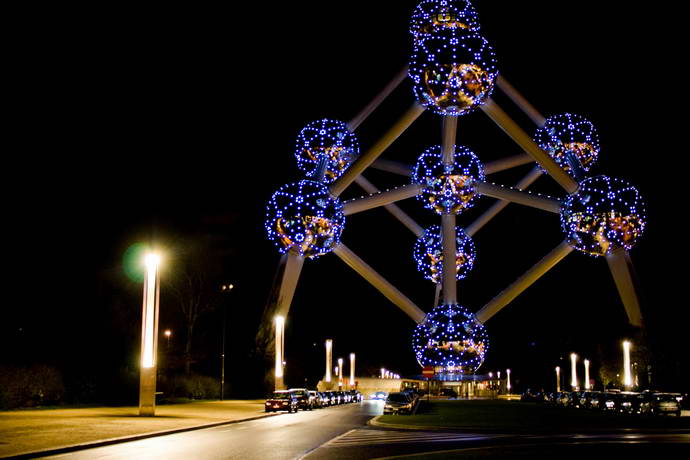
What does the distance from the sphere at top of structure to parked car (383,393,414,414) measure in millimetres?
15882

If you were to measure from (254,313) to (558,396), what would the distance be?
21911mm

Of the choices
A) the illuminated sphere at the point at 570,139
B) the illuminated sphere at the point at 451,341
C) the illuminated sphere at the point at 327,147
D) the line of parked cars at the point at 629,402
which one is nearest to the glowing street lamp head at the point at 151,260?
the illuminated sphere at the point at 451,341

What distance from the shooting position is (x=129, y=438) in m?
19.6

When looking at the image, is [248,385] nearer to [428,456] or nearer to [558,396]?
[558,396]

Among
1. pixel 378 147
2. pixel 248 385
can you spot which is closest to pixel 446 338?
pixel 378 147

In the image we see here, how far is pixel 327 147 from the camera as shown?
4625 cm

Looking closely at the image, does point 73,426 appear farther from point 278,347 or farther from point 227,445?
point 278,347

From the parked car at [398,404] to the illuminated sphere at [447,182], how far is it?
12.1 meters

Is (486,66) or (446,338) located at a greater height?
(486,66)

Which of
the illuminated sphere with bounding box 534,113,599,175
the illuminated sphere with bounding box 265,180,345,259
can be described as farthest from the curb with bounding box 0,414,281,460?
the illuminated sphere with bounding box 534,113,599,175

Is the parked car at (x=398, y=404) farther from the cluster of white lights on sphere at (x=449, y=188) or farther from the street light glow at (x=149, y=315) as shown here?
the street light glow at (x=149, y=315)

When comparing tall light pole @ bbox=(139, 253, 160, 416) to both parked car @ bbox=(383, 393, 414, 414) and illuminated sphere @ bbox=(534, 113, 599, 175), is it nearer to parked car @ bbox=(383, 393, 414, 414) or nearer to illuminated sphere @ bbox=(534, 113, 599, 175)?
parked car @ bbox=(383, 393, 414, 414)

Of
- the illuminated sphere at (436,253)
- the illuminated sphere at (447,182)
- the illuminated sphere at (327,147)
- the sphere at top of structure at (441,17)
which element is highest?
the sphere at top of structure at (441,17)

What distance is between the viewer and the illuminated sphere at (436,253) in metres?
49.5
